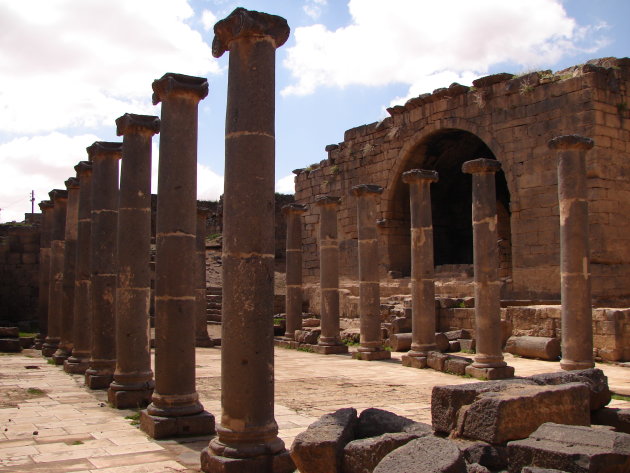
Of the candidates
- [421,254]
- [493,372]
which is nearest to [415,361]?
[493,372]

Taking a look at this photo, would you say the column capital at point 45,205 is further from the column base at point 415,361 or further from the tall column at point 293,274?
the column base at point 415,361

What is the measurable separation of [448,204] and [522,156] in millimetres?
7308

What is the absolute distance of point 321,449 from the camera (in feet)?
19.0

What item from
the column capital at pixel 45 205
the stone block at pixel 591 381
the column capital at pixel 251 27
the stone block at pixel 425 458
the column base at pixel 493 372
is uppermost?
the column capital at pixel 45 205

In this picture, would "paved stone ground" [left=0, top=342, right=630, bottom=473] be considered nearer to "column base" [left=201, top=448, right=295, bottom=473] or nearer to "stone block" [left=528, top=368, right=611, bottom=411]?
"column base" [left=201, top=448, right=295, bottom=473]

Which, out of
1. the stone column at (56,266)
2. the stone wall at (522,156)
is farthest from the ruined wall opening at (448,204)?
the stone column at (56,266)

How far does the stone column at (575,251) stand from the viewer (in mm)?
11781

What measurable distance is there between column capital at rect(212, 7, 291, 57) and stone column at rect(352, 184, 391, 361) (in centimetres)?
1037

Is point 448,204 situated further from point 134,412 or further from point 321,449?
point 321,449

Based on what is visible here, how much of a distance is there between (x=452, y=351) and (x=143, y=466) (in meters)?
11.7

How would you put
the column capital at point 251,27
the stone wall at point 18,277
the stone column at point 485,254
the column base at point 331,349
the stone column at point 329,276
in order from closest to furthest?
the column capital at point 251,27, the stone column at point 485,254, the column base at point 331,349, the stone column at point 329,276, the stone wall at point 18,277

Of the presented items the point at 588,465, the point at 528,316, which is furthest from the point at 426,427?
the point at 528,316

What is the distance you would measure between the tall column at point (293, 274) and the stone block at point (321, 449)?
1430cm

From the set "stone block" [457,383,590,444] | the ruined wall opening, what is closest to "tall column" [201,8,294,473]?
"stone block" [457,383,590,444]
